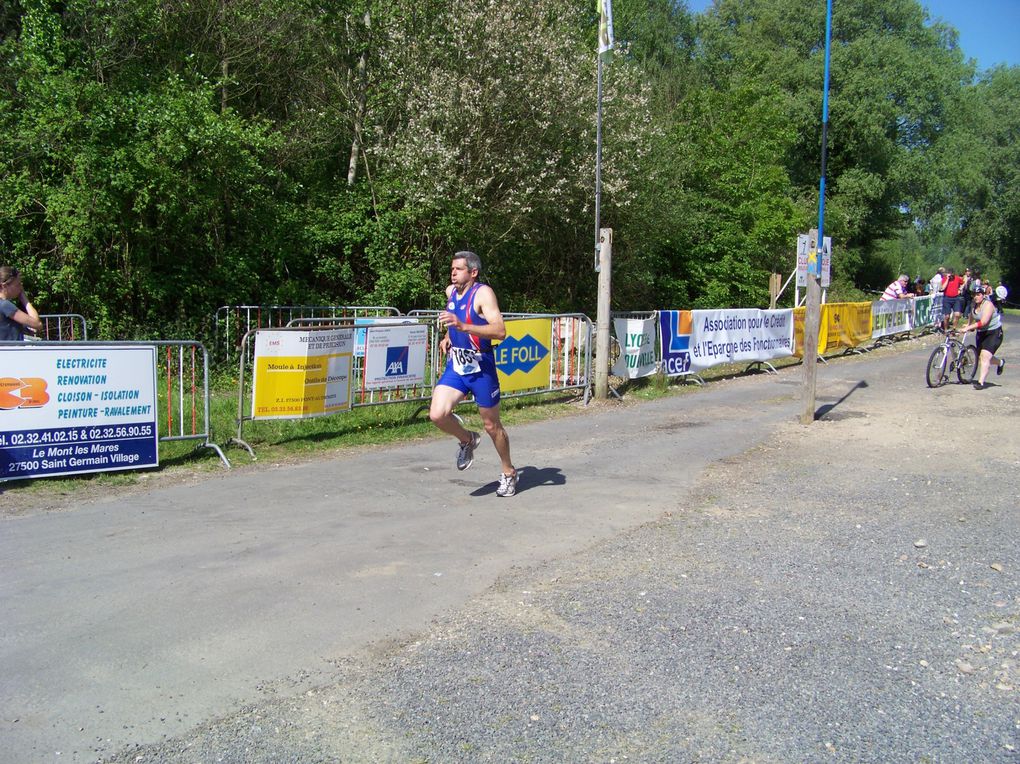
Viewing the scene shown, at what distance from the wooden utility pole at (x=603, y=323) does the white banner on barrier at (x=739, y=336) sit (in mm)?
3319

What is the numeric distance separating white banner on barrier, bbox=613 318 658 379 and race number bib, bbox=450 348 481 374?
7.54m

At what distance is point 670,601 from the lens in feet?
16.5

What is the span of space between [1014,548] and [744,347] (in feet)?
39.0

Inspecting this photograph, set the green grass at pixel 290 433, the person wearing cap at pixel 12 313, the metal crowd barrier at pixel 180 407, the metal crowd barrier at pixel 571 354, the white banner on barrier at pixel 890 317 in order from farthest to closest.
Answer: the white banner on barrier at pixel 890 317 < the metal crowd barrier at pixel 571 354 < the person wearing cap at pixel 12 313 < the metal crowd barrier at pixel 180 407 < the green grass at pixel 290 433

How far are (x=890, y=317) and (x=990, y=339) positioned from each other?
36.8 ft

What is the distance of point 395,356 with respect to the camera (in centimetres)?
1083

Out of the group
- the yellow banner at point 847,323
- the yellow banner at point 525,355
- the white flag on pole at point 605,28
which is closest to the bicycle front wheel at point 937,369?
the yellow banner at point 847,323

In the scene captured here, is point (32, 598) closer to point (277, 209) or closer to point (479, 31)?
point (277, 209)

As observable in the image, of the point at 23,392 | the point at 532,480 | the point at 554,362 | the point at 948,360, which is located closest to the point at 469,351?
the point at 532,480

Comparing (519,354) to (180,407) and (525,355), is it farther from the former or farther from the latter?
(180,407)

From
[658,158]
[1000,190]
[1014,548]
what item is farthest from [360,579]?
[1000,190]

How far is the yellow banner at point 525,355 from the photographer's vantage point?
12078 millimetres

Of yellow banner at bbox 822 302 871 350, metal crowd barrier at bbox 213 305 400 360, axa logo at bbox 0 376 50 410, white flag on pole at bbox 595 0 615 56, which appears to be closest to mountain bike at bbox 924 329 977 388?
yellow banner at bbox 822 302 871 350

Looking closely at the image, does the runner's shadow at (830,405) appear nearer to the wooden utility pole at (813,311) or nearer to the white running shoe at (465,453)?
the wooden utility pole at (813,311)
